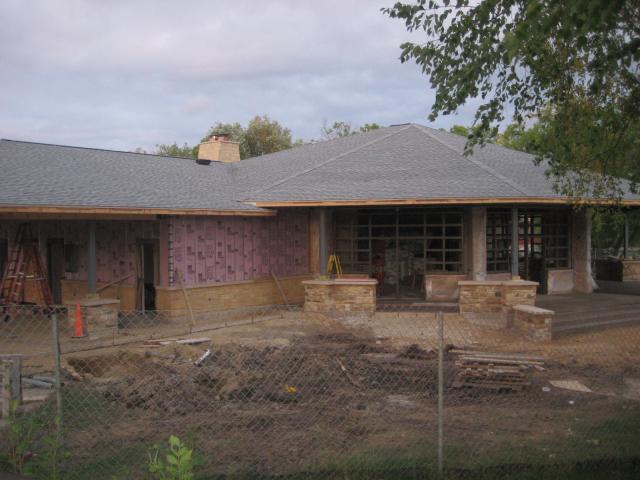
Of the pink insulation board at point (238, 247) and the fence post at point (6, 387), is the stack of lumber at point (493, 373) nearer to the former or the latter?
the fence post at point (6, 387)

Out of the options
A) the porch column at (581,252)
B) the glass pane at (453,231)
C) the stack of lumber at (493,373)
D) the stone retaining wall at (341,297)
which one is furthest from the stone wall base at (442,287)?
the stack of lumber at (493,373)

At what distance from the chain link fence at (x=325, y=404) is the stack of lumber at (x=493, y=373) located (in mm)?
25

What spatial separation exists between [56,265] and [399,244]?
1009 cm

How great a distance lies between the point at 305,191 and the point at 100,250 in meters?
5.79

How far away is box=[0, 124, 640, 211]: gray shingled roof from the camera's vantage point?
47.9 feet

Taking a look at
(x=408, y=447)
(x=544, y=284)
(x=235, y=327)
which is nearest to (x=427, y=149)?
(x=544, y=284)

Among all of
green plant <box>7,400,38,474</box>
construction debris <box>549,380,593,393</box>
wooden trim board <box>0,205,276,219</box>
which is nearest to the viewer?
green plant <box>7,400,38,474</box>

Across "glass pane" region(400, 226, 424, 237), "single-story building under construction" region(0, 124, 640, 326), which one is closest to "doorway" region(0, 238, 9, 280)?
"single-story building under construction" region(0, 124, 640, 326)

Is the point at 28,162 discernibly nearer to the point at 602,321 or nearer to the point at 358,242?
the point at 358,242

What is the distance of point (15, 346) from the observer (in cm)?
1219

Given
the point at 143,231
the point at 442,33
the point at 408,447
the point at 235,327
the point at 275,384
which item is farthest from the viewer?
the point at 143,231

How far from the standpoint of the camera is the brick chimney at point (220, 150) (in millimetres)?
26328

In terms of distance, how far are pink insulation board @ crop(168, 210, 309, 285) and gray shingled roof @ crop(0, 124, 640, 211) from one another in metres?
0.65

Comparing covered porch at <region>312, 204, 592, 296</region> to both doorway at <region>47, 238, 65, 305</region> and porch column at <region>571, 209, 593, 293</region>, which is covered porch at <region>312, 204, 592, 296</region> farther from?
doorway at <region>47, 238, 65, 305</region>
